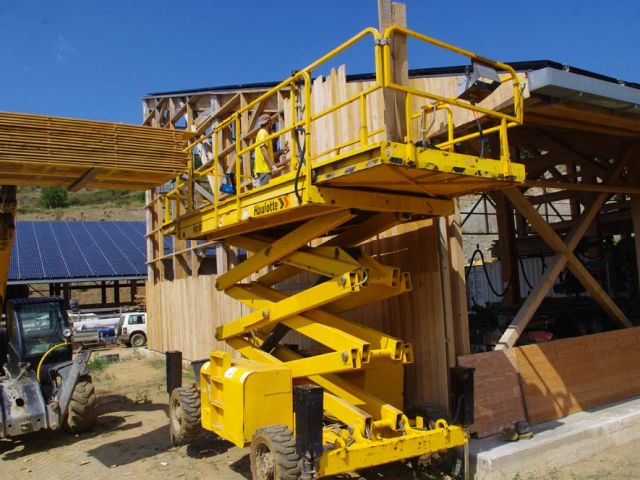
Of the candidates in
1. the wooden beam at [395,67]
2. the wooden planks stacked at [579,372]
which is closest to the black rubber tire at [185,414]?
the wooden beam at [395,67]

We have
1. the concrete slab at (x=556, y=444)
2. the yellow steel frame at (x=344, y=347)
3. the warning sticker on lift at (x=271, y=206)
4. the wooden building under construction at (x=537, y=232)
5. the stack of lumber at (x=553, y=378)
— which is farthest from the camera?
the stack of lumber at (x=553, y=378)

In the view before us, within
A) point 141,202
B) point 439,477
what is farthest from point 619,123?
point 141,202

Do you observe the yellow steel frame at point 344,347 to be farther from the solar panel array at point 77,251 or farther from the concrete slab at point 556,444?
the solar panel array at point 77,251

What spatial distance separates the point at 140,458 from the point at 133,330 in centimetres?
1705

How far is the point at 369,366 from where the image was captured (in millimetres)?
6672

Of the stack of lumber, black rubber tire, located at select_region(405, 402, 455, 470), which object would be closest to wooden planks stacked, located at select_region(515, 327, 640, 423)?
the stack of lumber

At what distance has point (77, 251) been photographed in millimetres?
30750

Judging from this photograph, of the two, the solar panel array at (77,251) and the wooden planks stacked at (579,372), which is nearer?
the wooden planks stacked at (579,372)

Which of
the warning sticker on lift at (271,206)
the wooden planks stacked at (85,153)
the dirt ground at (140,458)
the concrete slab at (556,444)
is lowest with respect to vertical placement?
the dirt ground at (140,458)

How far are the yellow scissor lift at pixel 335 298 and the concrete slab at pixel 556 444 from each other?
2.70 ft

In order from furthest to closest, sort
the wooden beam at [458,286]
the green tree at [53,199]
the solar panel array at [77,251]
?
the green tree at [53,199] < the solar panel array at [77,251] < the wooden beam at [458,286]

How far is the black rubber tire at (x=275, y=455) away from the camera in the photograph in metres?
5.41

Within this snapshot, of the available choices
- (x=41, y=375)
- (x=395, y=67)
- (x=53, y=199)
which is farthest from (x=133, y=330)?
(x=53, y=199)

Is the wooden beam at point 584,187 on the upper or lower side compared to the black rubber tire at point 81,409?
upper
